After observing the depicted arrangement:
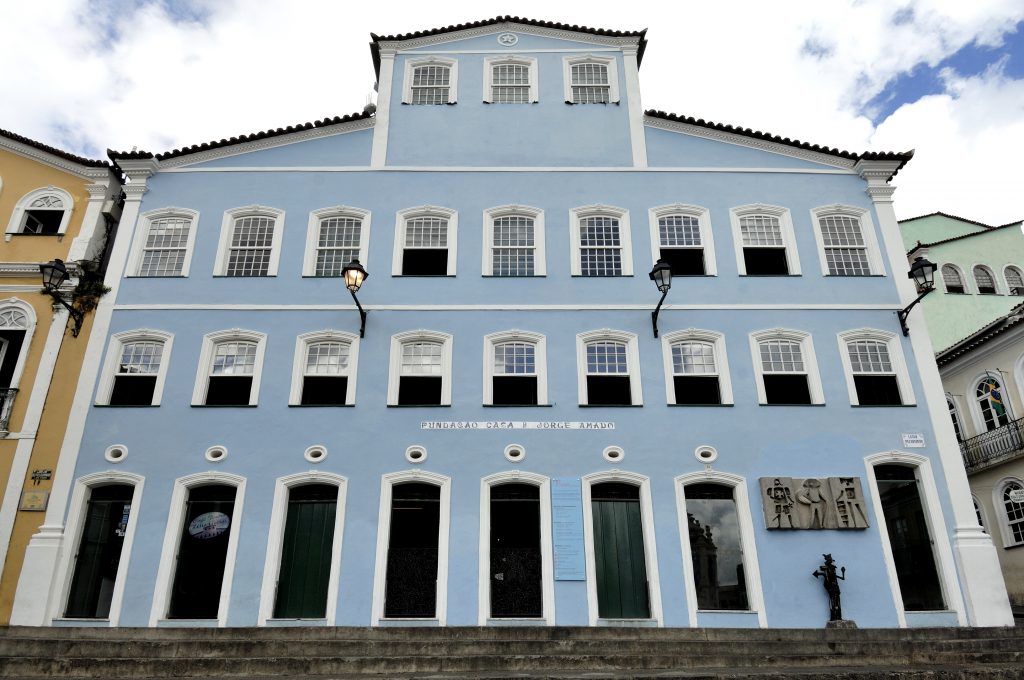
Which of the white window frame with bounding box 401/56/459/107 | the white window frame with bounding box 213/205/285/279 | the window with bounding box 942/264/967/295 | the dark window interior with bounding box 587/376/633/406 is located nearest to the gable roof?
the white window frame with bounding box 401/56/459/107

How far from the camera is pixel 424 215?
1819 centimetres

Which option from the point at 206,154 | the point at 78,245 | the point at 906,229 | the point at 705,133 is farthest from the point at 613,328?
the point at 906,229

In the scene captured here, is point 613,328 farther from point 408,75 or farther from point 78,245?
point 78,245

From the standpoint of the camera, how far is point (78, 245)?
57.5 ft

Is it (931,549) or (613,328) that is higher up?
(613,328)

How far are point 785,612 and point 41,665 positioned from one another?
12639mm

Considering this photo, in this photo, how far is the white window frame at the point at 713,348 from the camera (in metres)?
16.1

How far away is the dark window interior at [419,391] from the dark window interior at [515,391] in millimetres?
1269

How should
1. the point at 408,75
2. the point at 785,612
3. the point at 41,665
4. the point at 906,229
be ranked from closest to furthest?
1. the point at 41,665
2. the point at 785,612
3. the point at 408,75
4. the point at 906,229

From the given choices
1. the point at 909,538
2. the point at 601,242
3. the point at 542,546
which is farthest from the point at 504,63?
the point at 909,538

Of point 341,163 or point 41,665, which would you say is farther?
point 341,163

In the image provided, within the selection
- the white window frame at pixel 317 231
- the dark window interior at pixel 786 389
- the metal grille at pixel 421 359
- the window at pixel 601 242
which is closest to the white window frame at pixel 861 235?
the dark window interior at pixel 786 389

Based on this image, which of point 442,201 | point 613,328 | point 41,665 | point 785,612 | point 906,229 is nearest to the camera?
point 41,665

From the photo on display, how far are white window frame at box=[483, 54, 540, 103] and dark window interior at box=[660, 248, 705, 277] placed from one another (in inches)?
219
